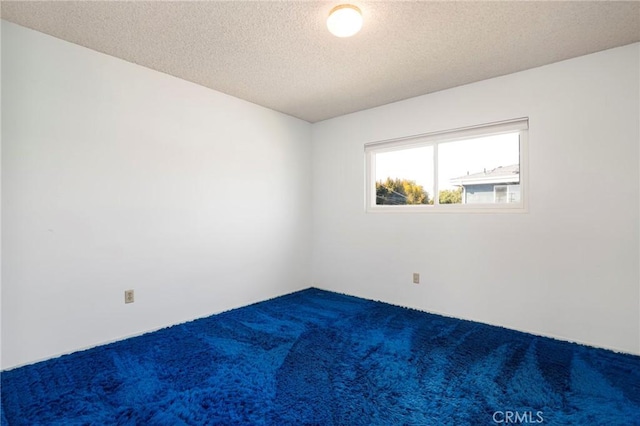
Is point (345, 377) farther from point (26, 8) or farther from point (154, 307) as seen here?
point (26, 8)

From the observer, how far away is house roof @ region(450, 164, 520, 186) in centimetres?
299

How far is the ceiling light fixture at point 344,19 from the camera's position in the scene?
76.0 inches

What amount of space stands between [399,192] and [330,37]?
2028 millimetres

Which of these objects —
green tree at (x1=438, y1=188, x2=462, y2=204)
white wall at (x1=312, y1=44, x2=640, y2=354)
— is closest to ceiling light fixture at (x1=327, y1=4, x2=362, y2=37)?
white wall at (x1=312, y1=44, x2=640, y2=354)

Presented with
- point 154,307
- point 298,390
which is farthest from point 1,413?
point 298,390

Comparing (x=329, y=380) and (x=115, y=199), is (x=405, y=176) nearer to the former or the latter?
(x=329, y=380)

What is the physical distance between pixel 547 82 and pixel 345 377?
2940 millimetres

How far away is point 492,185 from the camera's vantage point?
10.2 feet

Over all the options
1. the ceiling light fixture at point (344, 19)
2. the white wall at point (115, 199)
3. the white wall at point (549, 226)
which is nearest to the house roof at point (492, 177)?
the white wall at point (549, 226)

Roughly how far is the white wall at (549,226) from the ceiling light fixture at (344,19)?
169 cm

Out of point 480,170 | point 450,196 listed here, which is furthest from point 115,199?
point 480,170

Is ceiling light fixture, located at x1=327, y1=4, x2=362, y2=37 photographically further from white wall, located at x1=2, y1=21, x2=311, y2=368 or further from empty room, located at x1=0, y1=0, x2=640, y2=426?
white wall, located at x1=2, y1=21, x2=311, y2=368

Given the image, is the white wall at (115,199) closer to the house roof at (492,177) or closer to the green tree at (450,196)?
the green tree at (450,196)

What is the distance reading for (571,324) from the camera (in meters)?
2.61
